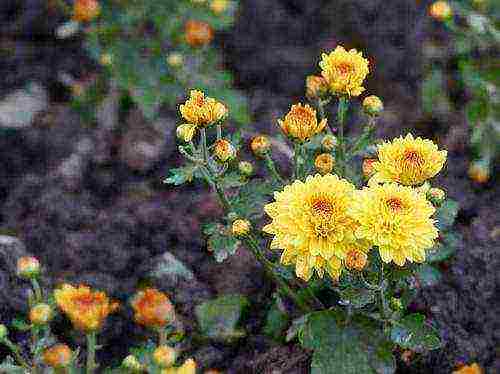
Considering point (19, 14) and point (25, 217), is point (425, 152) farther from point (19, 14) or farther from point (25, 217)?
point (19, 14)

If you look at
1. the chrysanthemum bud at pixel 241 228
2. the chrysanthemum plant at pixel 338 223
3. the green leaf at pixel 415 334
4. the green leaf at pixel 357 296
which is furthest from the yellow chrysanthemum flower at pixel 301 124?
the green leaf at pixel 415 334

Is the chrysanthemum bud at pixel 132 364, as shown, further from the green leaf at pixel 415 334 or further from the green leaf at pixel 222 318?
the green leaf at pixel 415 334

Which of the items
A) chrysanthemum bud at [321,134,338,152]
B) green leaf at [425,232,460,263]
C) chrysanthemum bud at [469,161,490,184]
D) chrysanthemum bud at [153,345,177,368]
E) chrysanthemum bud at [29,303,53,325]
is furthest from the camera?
chrysanthemum bud at [469,161,490,184]

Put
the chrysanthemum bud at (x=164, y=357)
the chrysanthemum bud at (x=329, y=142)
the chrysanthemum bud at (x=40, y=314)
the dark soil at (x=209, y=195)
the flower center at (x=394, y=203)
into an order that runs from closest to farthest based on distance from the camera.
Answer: the flower center at (x=394, y=203) < the chrysanthemum bud at (x=164, y=357) < the chrysanthemum bud at (x=40, y=314) < the chrysanthemum bud at (x=329, y=142) < the dark soil at (x=209, y=195)

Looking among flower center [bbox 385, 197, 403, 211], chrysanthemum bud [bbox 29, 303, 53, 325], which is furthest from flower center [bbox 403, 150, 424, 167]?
chrysanthemum bud [bbox 29, 303, 53, 325]

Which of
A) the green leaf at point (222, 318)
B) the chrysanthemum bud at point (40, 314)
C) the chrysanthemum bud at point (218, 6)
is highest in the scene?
the chrysanthemum bud at point (218, 6)

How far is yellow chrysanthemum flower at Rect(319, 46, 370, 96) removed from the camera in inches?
74.1

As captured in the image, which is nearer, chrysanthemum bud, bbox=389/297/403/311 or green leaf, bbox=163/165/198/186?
green leaf, bbox=163/165/198/186

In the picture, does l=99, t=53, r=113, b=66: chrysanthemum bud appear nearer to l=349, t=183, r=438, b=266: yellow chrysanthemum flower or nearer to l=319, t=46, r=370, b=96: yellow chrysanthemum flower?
l=319, t=46, r=370, b=96: yellow chrysanthemum flower

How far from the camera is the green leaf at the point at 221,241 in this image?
6.21 ft

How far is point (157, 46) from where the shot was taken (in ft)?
9.37

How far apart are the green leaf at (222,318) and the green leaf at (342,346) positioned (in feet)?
1.12

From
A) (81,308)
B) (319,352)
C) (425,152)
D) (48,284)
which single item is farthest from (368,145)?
(48,284)

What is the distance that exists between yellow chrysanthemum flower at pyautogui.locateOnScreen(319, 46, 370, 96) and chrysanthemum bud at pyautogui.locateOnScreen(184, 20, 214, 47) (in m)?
0.94
